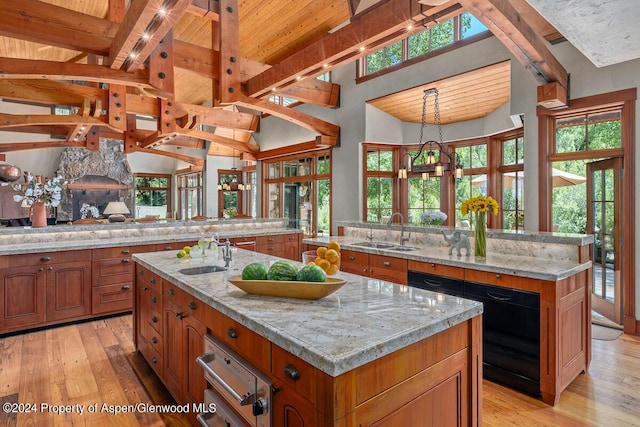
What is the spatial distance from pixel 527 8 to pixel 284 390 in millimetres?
4971

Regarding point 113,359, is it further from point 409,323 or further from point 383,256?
point 409,323

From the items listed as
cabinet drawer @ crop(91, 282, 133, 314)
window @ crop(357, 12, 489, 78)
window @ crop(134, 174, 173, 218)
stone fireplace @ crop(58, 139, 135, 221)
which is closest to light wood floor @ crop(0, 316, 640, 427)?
cabinet drawer @ crop(91, 282, 133, 314)

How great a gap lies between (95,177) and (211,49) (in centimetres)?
997

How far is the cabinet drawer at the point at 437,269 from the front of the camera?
9.95 feet

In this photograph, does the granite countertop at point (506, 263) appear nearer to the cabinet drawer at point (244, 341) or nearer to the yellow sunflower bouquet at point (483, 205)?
the yellow sunflower bouquet at point (483, 205)

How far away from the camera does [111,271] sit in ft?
14.4

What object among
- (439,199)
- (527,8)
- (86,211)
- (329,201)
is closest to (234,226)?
(329,201)

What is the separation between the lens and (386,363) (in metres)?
1.23

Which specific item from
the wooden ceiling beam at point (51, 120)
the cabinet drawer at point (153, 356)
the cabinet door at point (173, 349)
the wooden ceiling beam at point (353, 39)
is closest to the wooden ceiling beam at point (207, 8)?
the wooden ceiling beam at point (353, 39)

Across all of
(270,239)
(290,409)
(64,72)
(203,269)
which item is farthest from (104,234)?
(290,409)

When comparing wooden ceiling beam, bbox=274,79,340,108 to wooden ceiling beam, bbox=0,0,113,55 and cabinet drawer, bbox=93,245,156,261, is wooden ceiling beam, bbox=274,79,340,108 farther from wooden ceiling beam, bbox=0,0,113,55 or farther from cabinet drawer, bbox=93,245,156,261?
cabinet drawer, bbox=93,245,156,261

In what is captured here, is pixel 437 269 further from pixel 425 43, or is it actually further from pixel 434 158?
pixel 425 43

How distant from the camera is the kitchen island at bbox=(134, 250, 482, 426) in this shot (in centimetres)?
113

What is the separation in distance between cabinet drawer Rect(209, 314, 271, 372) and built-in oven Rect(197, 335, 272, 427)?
3 cm
